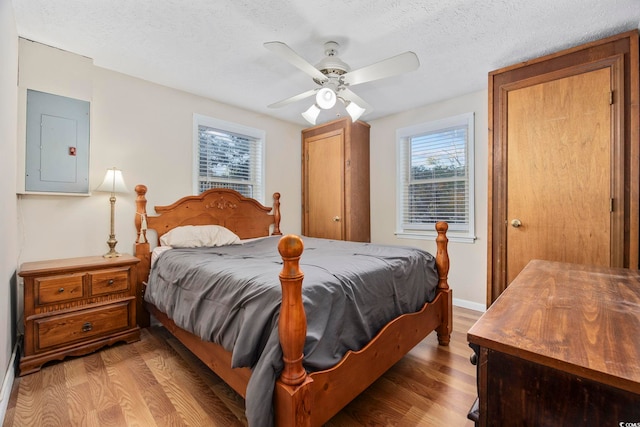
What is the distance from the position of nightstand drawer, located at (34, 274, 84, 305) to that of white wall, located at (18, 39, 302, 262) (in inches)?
18.5

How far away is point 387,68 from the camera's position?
1932 millimetres

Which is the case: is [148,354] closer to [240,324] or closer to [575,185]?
[240,324]

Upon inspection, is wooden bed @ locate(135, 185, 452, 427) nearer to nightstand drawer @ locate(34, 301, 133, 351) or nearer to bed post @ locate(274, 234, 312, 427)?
bed post @ locate(274, 234, 312, 427)

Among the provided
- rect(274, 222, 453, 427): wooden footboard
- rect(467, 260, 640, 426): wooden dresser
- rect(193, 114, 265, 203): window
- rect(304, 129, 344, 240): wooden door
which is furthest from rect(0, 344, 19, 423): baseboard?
rect(304, 129, 344, 240): wooden door

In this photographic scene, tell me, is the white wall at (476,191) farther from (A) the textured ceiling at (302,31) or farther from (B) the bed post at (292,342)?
(B) the bed post at (292,342)

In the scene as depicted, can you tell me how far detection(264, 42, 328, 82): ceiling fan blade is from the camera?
5.67ft

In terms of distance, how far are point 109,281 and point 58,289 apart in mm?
300

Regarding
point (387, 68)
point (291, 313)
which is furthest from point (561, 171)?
point (291, 313)

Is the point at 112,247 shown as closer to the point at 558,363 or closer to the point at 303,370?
the point at 303,370

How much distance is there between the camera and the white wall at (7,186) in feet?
5.12

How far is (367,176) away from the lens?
4.12 metres

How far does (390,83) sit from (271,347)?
272 centimetres

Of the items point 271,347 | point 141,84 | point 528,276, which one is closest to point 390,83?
point 528,276

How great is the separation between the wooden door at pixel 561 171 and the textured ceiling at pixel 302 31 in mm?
383
